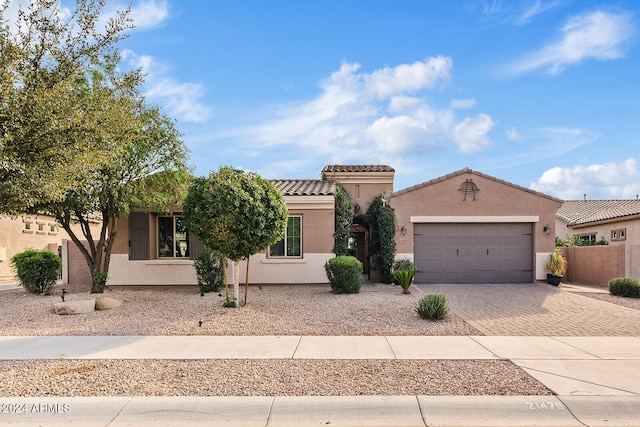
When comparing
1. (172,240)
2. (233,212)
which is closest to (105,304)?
(233,212)

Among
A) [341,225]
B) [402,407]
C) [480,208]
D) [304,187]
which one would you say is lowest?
[402,407]

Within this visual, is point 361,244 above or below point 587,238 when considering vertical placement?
below

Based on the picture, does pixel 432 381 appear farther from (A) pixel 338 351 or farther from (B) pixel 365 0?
(B) pixel 365 0

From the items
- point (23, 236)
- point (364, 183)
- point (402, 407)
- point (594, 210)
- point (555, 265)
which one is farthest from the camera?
point (594, 210)

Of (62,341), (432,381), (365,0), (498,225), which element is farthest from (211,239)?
(498,225)

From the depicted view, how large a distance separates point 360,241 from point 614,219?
1178 cm

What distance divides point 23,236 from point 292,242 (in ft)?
49.5

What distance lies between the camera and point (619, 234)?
68.1 feet

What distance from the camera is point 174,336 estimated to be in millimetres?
8578

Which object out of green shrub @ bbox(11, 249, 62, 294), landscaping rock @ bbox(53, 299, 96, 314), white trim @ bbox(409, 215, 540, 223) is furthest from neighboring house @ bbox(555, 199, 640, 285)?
green shrub @ bbox(11, 249, 62, 294)

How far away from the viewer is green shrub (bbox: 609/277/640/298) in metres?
14.1

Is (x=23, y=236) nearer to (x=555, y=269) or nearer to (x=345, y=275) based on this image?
(x=345, y=275)

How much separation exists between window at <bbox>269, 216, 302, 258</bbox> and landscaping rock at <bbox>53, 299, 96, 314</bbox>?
6422 mm

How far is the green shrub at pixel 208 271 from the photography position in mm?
14195
